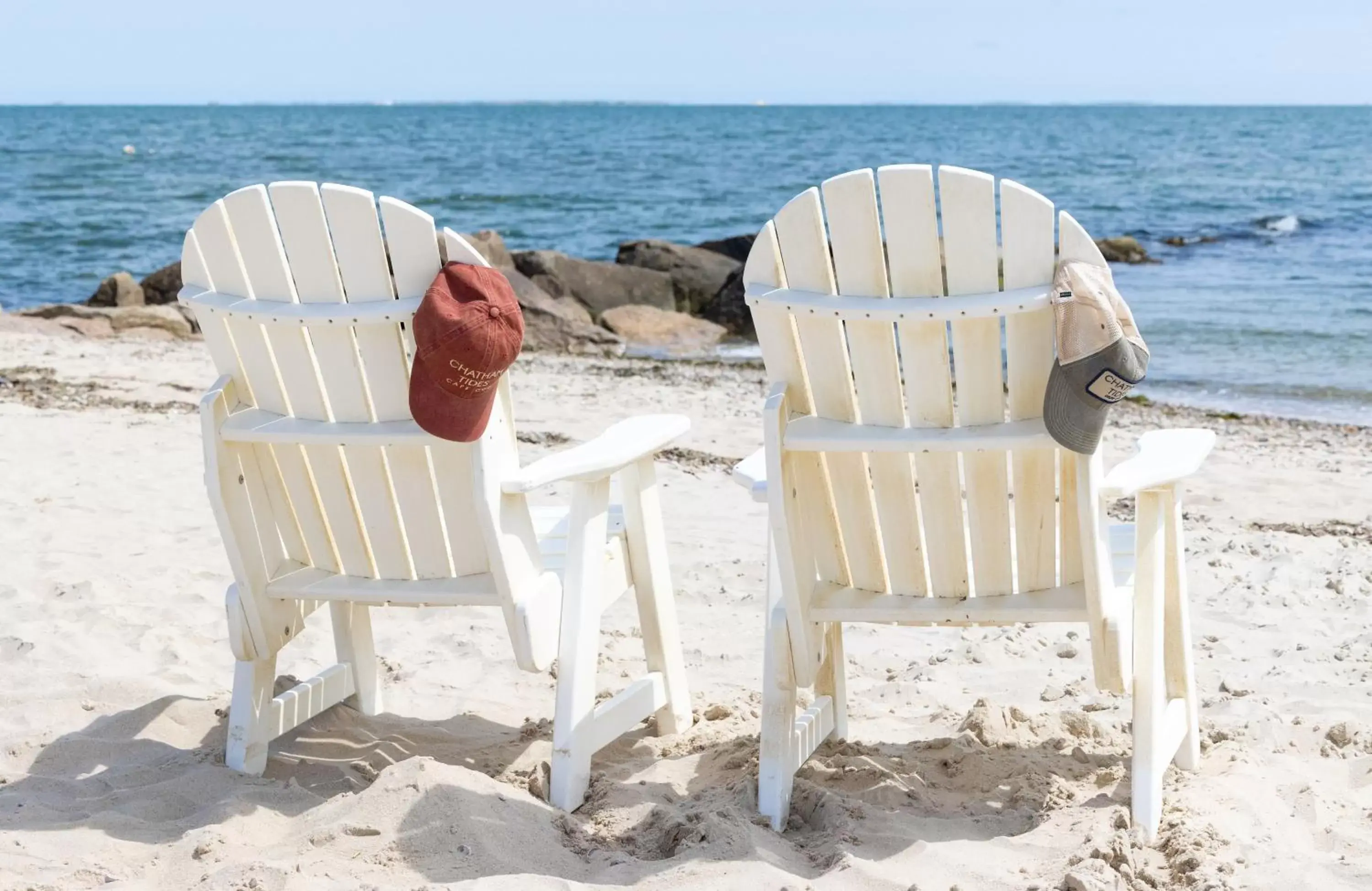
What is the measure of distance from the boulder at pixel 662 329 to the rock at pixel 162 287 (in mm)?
4359

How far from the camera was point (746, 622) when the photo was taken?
162 inches

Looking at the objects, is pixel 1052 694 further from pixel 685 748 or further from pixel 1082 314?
pixel 1082 314

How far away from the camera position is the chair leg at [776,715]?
8.95ft

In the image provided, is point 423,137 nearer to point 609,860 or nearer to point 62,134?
point 62,134

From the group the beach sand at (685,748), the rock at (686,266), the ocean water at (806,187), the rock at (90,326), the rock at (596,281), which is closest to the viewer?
the beach sand at (685,748)

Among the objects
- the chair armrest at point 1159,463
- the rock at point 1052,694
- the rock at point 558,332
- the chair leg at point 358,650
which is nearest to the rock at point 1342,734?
the rock at point 1052,694

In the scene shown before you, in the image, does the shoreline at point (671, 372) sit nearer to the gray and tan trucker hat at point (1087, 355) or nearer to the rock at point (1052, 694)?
the rock at point (1052, 694)

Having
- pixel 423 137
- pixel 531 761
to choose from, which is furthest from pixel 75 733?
pixel 423 137

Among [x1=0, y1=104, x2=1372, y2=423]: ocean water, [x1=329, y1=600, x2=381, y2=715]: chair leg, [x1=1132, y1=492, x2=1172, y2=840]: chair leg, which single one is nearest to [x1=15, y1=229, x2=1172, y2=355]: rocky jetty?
[x1=0, y1=104, x2=1372, y2=423]: ocean water

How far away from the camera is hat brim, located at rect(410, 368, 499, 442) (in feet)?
8.49

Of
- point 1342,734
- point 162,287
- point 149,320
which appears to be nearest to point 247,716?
point 1342,734

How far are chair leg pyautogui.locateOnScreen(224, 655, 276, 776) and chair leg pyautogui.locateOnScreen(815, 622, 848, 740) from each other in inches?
50.1

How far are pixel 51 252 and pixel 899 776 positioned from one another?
17.3 m

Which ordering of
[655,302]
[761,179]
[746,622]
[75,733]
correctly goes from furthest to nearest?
Answer: [761,179] → [655,302] → [746,622] → [75,733]
